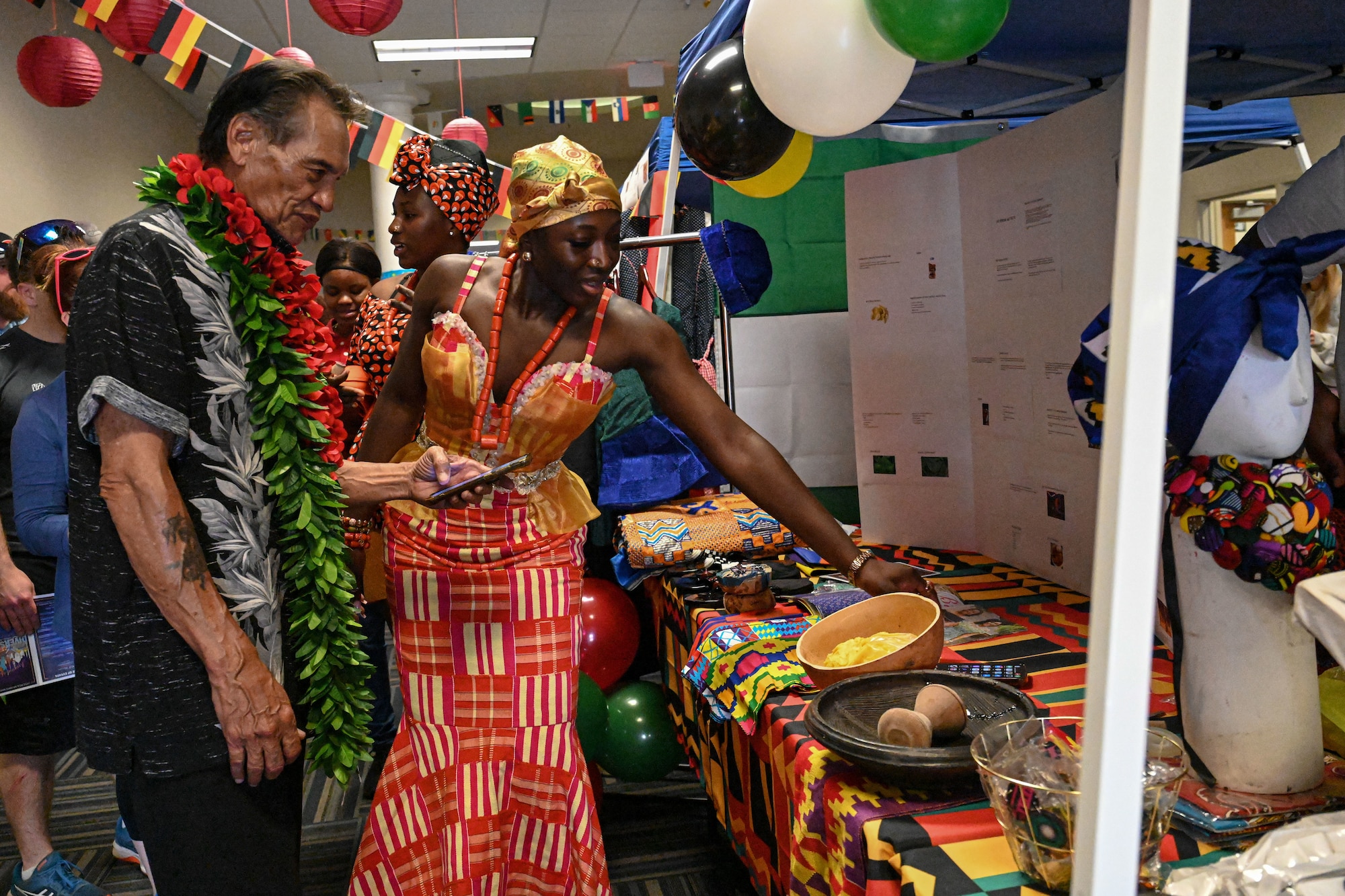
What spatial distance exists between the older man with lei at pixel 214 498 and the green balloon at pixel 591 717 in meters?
1.34

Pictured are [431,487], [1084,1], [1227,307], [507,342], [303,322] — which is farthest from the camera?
[1084,1]

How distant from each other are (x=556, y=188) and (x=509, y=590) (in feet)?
2.49

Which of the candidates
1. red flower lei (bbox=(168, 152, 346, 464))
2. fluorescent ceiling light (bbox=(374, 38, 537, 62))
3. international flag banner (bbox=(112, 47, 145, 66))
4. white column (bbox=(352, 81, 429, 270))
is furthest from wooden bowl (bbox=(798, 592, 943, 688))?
white column (bbox=(352, 81, 429, 270))

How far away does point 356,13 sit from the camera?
4.15m

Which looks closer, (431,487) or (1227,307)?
(1227,307)

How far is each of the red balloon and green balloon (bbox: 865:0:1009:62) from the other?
1.88 metres

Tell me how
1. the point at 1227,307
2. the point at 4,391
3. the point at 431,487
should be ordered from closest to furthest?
1. the point at 1227,307
2. the point at 431,487
3. the point at 4,391

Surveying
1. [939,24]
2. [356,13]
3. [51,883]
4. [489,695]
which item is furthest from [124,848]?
[356,13]

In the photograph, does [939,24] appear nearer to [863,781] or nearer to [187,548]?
[863,781]

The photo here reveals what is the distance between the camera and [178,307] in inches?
50.0

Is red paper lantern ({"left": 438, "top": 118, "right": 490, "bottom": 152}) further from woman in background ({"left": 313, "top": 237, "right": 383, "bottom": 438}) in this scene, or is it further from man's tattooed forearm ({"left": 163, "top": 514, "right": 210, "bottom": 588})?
man's tattooed forearm ({"left": 163, "top": 514, "right": 210, "bottom": 588})

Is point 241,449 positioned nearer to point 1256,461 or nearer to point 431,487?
Result: point 431,487

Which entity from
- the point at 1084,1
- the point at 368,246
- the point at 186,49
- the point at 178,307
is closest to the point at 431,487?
the point at 178,307

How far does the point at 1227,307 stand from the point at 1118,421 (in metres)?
0.56
